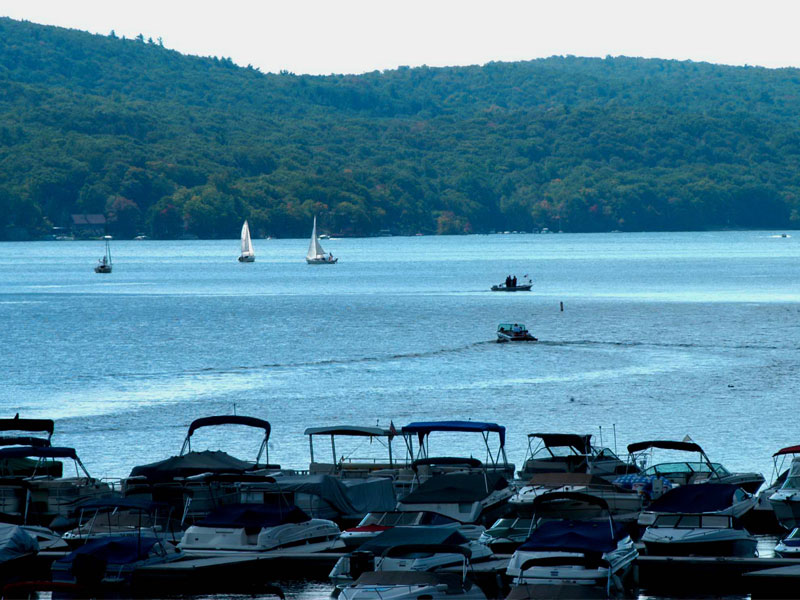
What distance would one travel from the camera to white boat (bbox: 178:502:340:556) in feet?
97.8

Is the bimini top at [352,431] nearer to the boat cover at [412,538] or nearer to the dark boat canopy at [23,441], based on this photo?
the dark boat canopy at [23,441]

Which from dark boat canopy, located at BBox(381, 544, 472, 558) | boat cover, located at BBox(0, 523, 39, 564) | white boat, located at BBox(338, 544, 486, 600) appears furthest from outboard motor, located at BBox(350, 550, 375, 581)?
boat cover, located at BBox(0, 523, 39, 564)

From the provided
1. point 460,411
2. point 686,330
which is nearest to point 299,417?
point 460,411

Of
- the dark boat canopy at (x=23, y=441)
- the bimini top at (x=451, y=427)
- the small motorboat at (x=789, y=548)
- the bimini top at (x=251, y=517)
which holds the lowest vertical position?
the dark boat canopy at (x=23, y=441)

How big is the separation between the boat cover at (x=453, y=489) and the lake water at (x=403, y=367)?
46.6 feet

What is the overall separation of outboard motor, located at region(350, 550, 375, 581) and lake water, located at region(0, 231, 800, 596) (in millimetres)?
20470

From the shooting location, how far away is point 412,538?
26969 millimetres

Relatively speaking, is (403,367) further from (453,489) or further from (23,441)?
(453,489)

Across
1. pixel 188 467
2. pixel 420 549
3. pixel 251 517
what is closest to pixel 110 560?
pixel 251 517

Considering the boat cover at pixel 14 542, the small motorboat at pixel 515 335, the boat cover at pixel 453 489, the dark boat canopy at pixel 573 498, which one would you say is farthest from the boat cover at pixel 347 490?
the small motorboat at pixel 515 335

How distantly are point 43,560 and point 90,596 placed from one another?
3.87 metres

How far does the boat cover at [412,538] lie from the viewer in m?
26.7

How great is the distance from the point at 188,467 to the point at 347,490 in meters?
5.01

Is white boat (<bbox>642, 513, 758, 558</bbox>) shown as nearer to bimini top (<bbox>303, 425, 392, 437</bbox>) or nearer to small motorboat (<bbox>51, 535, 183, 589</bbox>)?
small motorboat (<bbox>51, 535, 183, 589</bbox>)
